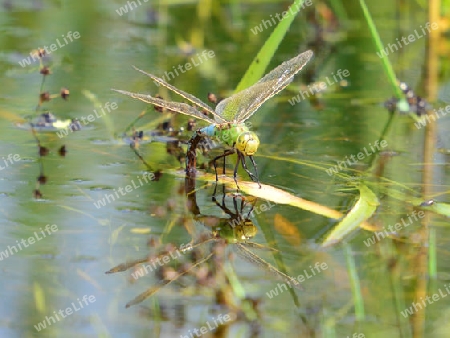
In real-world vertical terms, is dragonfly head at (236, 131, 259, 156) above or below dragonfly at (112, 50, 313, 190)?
below

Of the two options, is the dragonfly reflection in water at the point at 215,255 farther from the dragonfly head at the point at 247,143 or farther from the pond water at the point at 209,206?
the dragonfly head at the point at 247,143

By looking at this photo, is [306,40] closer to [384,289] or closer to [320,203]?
[320,203]

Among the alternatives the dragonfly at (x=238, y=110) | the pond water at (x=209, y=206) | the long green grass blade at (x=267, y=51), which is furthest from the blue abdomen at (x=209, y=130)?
the long green grass blade at (x=267, y=51)

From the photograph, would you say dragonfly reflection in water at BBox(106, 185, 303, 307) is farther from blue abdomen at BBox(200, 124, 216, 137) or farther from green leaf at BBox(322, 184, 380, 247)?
blue abdomen at BBox(200, 124, 216, 137)

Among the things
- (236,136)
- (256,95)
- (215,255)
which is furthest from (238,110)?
(215,255)

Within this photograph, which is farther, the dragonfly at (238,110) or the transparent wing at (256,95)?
the transparent wing at (256,95)

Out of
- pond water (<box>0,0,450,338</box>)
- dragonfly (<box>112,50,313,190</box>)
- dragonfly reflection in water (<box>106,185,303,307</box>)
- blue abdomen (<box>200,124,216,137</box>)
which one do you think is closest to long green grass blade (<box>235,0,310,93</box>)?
dragonfly (<box>112,50,313,190</box>)

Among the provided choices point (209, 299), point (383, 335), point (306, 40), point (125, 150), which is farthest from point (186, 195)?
point (306, 40)
